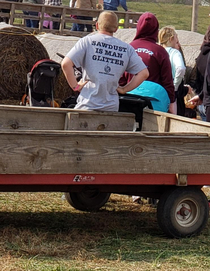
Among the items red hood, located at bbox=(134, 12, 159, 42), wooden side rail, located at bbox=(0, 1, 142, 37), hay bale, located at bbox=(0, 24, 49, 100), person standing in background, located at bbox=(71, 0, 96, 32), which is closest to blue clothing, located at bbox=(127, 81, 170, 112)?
red hood, located at bbox=(134, 12, 159, 42)

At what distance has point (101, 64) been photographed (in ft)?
20.2

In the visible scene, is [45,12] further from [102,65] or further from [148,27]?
[102,65]

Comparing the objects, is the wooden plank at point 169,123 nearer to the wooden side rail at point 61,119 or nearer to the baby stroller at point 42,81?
the wooden side rail at point 61,119

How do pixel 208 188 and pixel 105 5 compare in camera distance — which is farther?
pixel 105 5

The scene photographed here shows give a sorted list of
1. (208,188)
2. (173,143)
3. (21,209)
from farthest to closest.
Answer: (208,188) → (21,209) → (173,143)

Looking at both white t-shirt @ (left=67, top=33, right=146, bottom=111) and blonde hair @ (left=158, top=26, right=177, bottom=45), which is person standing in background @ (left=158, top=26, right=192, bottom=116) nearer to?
blonde hair @ (left=158, top=26, right=177, bottom=45)

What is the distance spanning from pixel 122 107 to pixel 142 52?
58cm

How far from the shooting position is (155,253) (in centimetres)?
522

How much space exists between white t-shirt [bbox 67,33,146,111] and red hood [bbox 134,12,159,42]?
783mm

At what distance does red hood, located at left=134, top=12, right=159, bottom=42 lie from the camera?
7047mm

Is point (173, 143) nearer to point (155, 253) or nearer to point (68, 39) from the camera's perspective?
point (155, 253)

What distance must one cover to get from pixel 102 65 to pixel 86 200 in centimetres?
136

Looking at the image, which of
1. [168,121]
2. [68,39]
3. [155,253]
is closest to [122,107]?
[168,121]

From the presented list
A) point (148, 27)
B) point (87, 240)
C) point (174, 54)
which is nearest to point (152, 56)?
point (148, 27)
